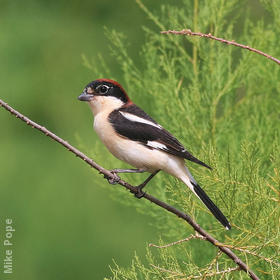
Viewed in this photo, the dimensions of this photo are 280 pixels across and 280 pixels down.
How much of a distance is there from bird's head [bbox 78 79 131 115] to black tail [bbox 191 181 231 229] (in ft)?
2.37

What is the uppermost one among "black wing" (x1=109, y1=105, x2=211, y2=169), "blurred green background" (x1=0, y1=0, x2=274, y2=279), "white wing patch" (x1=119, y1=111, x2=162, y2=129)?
"white wing patch" (x1=119, y1=111, x2=162, y2=129)

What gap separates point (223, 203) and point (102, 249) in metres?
4.06

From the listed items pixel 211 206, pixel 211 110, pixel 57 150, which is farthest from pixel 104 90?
pixel 57 150

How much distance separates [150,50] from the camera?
10.7 ft

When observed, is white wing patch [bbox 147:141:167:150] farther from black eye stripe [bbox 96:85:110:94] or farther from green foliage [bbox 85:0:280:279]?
black eye stripe [bbox 96:85:110:94]

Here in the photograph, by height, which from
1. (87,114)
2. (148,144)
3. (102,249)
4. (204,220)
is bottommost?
(102,249)

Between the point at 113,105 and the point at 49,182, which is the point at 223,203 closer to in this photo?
the point at 113,105

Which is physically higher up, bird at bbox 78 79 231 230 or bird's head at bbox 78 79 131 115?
bird's head at bbox 78 79 131 115

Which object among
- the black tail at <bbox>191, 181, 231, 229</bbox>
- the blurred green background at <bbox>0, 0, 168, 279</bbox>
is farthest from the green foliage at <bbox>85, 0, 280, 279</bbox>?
the blurred green background at <bbox>0, 0, 168, 279</bbox>

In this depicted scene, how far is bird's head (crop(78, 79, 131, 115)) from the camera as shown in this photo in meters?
3.26

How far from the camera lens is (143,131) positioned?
3117mm

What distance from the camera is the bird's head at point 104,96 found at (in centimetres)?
326

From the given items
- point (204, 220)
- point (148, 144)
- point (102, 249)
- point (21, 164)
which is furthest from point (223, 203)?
point (21, 164)

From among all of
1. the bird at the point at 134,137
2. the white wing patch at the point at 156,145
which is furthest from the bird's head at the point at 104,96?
the white wing patch at the point at 156,145
